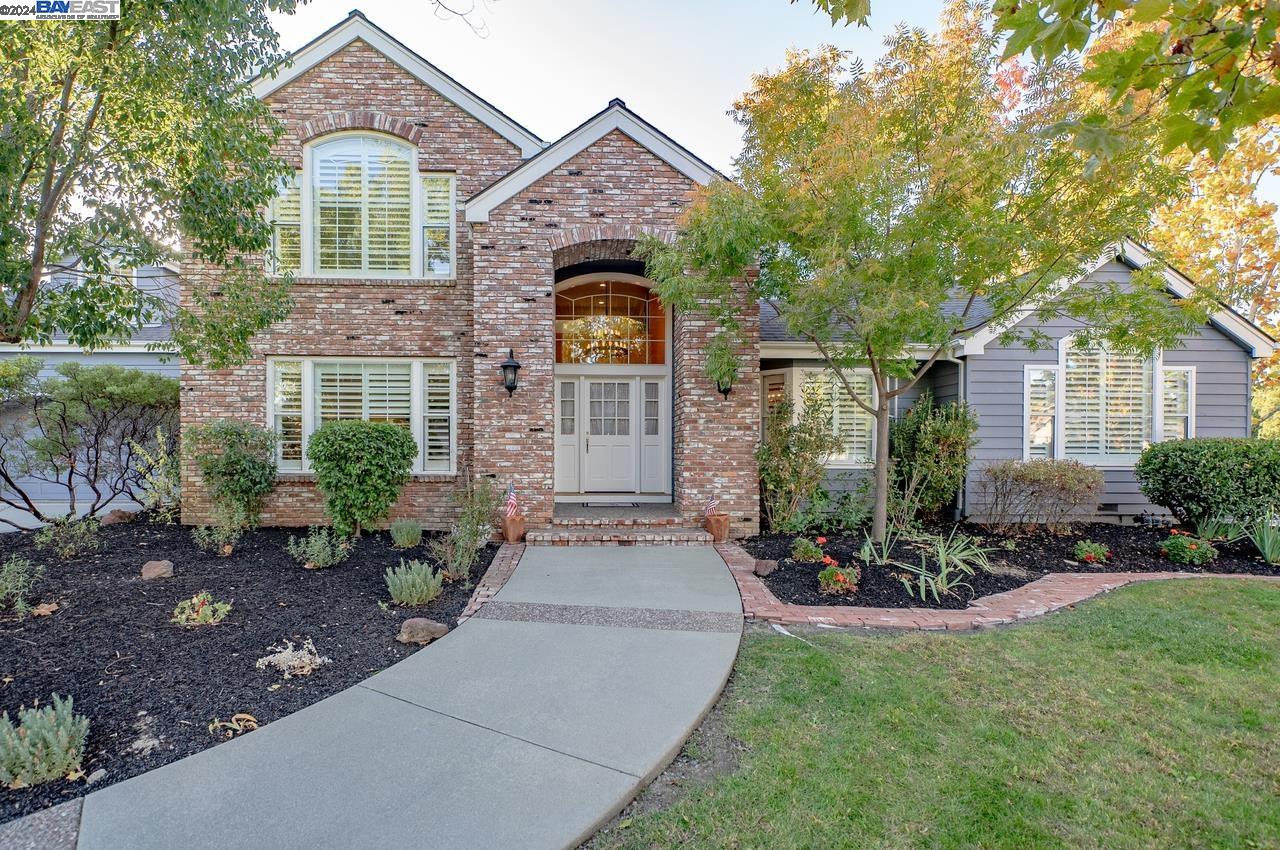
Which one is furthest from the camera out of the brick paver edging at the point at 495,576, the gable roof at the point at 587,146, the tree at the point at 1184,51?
the gable roof at the point at 587,146

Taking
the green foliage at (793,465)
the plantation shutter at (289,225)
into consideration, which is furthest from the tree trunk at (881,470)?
the plantation shutter at (289,225)

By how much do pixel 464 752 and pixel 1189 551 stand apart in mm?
8384

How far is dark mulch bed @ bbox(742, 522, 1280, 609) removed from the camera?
5250 mm

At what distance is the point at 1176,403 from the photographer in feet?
30.4

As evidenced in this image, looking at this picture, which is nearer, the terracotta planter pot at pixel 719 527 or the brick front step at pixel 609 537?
the brick front step at pixel 609 537

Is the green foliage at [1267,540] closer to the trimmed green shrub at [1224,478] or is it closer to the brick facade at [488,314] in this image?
the trimmed green shrub at [1224,478]

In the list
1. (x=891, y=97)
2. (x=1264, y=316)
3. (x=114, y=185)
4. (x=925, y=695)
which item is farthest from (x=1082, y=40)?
(x=1264, y=316)

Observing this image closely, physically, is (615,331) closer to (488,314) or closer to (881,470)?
(488,314)

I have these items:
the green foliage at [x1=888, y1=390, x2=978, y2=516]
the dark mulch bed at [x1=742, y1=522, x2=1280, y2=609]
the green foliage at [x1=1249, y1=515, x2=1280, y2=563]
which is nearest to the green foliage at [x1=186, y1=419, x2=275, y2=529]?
the dark mulch bed at [x1=742, y1=522, x2=1280, y2=609]

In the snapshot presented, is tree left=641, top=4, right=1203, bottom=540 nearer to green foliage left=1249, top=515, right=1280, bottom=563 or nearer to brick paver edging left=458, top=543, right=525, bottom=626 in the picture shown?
green foliage left=1249, top=515, right=1280, bottom=563

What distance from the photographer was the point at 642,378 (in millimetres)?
9453

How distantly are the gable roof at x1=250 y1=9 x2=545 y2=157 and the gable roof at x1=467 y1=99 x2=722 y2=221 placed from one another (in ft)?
4.51

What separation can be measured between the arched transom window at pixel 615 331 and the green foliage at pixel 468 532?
291 cm

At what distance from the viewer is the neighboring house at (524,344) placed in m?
7.43
